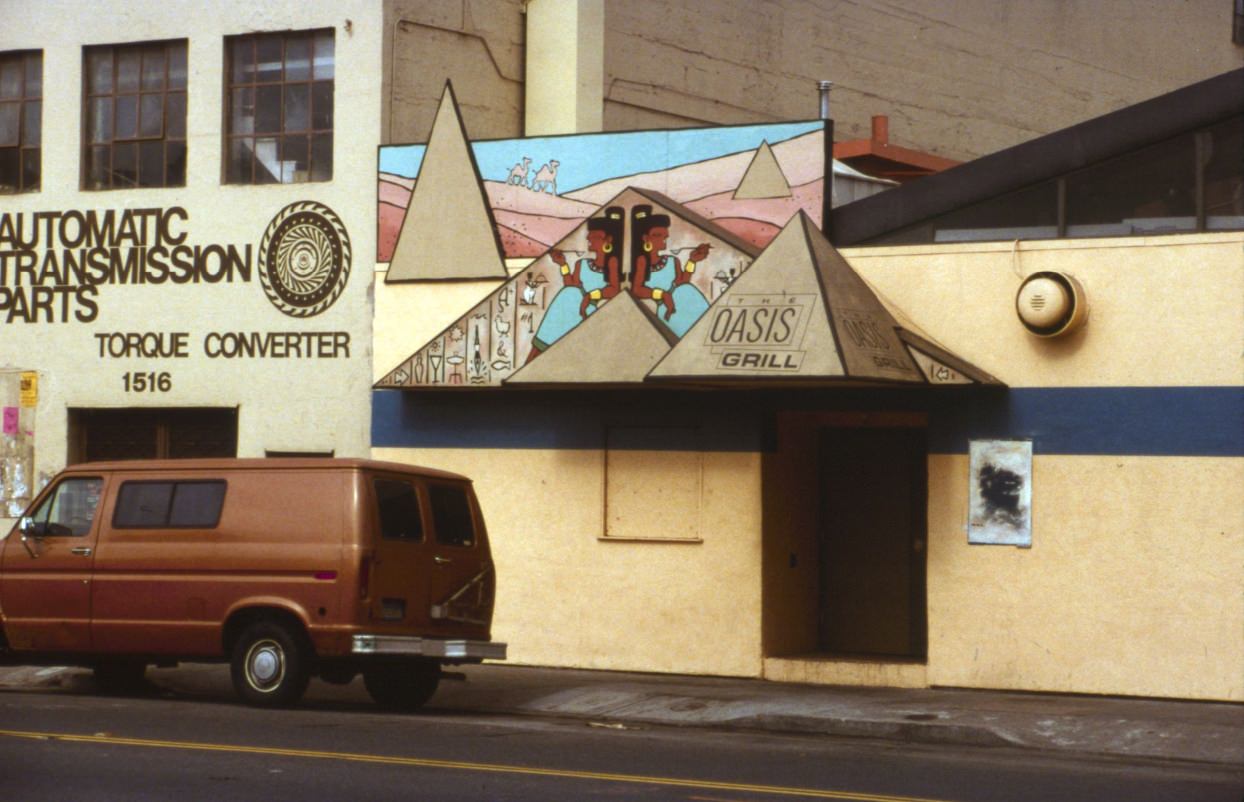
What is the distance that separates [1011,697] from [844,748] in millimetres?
3823

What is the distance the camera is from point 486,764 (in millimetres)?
11484

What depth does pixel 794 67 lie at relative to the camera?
84.8 ft

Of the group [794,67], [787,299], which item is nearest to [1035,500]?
[787,299]

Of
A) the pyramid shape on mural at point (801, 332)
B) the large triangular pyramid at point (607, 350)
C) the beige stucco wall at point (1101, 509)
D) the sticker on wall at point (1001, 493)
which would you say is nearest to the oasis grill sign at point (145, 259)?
the large triangular pyramid at point (607, 350)

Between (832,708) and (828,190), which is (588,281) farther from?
(832,708)

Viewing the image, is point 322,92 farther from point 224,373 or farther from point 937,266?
point 937,266

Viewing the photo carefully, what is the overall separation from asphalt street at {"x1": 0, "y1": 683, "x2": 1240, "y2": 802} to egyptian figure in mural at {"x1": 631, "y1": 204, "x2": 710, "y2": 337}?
4867 mm

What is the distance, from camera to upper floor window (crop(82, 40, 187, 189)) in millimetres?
21797

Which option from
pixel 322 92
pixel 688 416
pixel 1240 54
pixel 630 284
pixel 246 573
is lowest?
pixel 246 573

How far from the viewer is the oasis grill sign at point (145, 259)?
20766 millimetres

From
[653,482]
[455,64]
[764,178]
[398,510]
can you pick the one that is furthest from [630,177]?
[398,510]

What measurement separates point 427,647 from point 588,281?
517cm

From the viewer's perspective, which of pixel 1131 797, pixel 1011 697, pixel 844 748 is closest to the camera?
pixel 1131 797

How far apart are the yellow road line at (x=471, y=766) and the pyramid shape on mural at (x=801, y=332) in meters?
5.97
